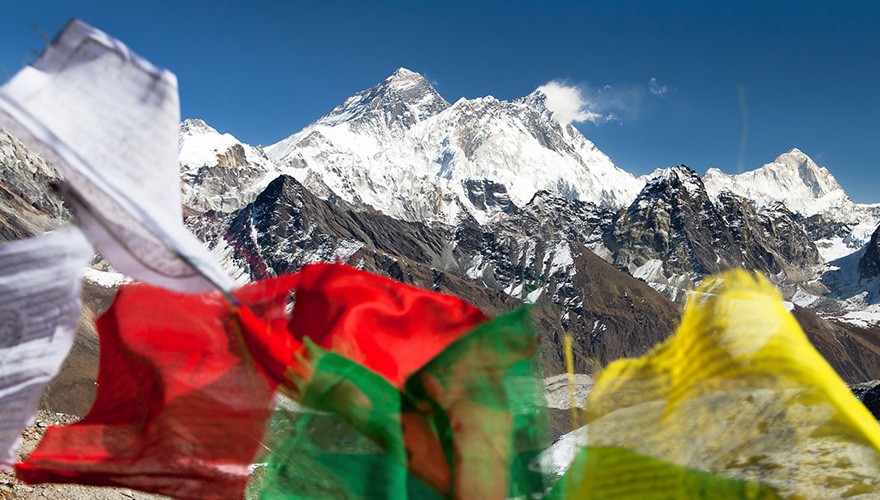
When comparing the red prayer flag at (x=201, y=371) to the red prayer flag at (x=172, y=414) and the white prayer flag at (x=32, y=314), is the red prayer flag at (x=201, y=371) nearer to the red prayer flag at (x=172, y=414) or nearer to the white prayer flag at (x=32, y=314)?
the red prayer flag at (x=172, y=414)

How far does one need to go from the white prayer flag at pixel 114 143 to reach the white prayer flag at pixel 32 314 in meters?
0.19

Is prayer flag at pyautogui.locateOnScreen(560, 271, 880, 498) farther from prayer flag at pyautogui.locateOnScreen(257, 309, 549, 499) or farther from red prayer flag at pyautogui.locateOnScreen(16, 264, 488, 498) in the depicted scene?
red prayer flag at pyautogui.locateOnScreen(16, 264, 488, 498)

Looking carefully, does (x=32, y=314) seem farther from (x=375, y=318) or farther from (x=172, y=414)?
(x=375, y=318)

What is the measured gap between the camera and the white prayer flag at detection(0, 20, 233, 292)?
298 cm

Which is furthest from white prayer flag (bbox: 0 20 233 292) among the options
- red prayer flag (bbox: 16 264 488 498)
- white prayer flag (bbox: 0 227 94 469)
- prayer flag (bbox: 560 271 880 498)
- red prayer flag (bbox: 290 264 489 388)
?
prayer flag (bbox: 560 271 880 498)

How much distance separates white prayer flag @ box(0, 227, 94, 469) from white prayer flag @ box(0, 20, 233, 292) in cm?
19

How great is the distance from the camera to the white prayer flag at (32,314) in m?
3.09

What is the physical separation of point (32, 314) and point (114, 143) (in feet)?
2.76

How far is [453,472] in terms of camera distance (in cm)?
321

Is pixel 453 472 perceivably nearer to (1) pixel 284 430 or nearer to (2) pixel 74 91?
(1) pixel 284 430

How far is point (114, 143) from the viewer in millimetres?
3158

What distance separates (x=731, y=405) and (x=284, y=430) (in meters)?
2.14

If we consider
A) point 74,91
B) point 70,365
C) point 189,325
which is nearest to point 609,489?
point 189,325

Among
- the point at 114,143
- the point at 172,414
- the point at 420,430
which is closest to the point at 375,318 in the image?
the point at 420,430
